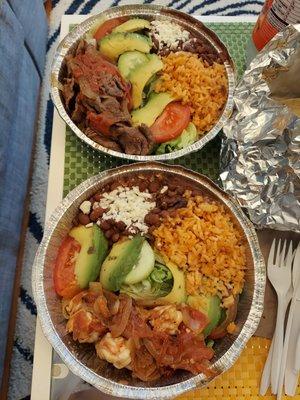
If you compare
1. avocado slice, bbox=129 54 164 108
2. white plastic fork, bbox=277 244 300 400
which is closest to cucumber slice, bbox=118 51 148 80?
avocado slice, bbox=129 54 164 108

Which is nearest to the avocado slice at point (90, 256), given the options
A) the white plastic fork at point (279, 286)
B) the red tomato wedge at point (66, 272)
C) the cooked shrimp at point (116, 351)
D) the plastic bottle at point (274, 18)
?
the red tomato wedge at point (66, 272)

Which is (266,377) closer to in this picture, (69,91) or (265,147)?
(265,147)

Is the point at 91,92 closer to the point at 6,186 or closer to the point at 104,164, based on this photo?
the point at 104,164

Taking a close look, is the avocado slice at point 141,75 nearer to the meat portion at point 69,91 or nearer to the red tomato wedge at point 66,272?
the meat portion at point 69,91

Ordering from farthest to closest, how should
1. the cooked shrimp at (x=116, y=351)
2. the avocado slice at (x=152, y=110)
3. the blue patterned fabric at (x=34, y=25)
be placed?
the blue patterned fabric at (x=34, y=25)
the avocado slice at (x=152, y=110)
the cooked shrimp at (x=116, y=351)

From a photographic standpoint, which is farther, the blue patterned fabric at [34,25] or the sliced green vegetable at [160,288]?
→ the blue patterned fabric at [34,25]

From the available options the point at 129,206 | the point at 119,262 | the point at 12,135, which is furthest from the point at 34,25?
the point at 119,262

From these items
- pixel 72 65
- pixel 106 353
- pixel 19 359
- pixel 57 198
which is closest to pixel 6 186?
pixel 57 198
